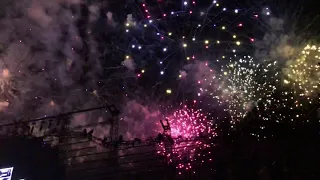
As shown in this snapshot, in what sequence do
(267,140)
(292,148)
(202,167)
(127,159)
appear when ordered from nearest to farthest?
(292,148) < (267,140) < (202,167) < (127,159)

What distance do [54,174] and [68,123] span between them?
326 centimetres

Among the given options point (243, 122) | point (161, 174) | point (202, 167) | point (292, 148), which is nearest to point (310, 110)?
point (292, 148)

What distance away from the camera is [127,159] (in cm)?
2142

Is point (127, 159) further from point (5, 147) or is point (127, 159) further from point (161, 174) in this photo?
point (5, 147)

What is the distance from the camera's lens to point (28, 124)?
13.2 meters

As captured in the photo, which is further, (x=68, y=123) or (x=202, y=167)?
(x=202, y=167)

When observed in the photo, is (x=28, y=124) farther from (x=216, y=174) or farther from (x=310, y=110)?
(x=310, y=110)

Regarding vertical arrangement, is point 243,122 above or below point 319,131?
above

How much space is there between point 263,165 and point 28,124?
12587 millimetres

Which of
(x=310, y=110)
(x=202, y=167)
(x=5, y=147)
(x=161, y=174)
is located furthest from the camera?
(x=161, y=174)

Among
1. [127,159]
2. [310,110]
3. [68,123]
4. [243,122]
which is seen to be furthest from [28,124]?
[310,110]

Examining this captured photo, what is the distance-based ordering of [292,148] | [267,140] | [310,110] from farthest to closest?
[267,140] < [292,148] < [310,110]

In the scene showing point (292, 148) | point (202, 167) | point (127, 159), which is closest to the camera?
point (292, 148)

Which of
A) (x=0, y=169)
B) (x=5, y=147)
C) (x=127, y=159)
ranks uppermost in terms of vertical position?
(x=127, y=159)
